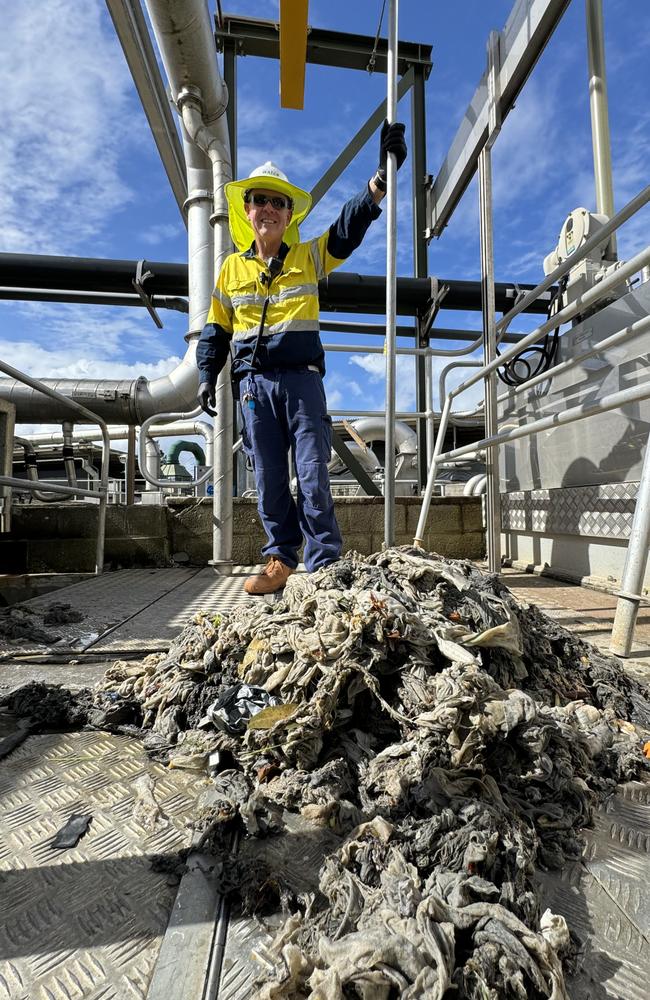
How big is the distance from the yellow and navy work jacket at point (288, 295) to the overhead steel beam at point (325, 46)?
4887 millimetres

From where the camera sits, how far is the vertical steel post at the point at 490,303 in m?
3.53

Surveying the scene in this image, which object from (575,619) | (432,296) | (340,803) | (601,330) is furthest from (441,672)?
(432,296)

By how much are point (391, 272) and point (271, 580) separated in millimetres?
1767

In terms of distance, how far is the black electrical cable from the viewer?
12.3 feet

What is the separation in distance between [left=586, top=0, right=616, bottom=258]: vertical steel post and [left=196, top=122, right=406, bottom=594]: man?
2.88 meters

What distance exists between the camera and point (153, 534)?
434 cm

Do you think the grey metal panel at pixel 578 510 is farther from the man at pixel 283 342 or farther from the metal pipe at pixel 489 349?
the man at pixel 283 342

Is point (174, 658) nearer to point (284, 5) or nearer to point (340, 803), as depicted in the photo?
point (340, 803)

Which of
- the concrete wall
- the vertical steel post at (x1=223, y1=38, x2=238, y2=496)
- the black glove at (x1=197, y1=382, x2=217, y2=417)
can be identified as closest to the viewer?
the black glove at (x1=197, y1=382, x2=217, y2=417)

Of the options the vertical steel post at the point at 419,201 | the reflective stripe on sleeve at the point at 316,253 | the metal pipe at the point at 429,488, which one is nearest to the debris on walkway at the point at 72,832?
the metal pipe at the point at 429,488

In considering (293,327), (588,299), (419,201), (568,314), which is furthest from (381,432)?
(588,299)

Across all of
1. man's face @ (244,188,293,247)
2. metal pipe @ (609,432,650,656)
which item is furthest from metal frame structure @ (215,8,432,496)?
metal pipe @ (609,432,650,656)

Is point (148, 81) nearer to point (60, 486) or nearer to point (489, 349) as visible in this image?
point (60, 486)

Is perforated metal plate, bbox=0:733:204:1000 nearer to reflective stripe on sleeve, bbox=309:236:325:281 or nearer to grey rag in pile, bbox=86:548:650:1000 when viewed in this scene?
grey rag in pile, bbox=86:548:650:1000
